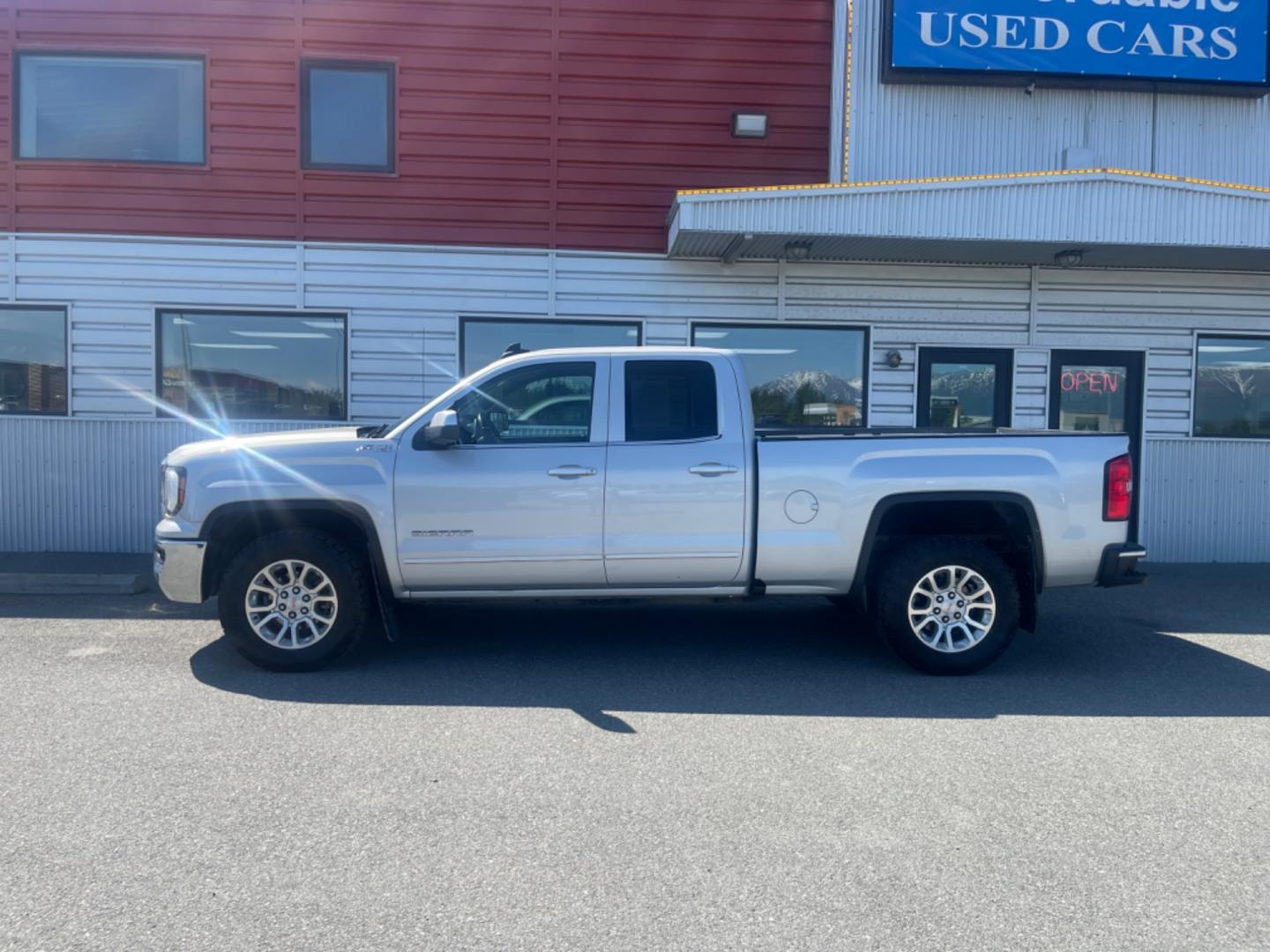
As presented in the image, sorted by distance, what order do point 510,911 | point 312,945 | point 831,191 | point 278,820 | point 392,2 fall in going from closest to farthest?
point 312,945, point 510,911, point 278,820, point 831,191, point 392,2

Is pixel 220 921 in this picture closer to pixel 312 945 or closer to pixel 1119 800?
pixel 312 945

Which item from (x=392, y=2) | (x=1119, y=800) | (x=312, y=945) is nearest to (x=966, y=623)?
(x=1119, y=800)

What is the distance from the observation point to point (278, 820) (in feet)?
A: 13.2

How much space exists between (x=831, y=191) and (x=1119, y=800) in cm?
628

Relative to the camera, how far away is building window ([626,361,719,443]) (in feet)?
20.9

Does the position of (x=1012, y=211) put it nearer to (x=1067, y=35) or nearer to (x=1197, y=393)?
(x=1067, y=35)

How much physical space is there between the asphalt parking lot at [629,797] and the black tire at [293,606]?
145mm

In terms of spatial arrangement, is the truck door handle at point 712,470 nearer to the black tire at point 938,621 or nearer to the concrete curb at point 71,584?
the black tire at point 938,621

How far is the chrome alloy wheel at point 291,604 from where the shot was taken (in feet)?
20.3

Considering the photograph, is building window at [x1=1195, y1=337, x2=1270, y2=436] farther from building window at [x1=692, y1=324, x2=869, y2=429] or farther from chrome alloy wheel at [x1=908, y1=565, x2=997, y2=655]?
chrome alloy wheel at [x1=908, y1=565, x2=997, y2=655]

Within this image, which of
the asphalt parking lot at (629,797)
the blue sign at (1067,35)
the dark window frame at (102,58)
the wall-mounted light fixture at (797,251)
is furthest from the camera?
the blue sign at (1067,35)

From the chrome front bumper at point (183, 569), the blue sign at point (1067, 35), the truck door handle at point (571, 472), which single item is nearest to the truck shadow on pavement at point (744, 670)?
the chrome front bumper at point (183, 569)

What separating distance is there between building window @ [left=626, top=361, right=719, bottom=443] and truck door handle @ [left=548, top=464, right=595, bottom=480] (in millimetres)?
322

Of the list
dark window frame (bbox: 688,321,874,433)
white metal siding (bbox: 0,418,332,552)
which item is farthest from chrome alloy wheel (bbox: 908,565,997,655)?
white metal siding (bbox: 0,418,332,552)
